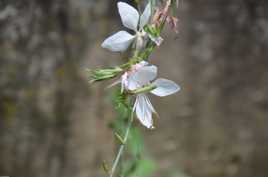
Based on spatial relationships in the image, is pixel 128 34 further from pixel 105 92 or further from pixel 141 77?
pixel 105 92

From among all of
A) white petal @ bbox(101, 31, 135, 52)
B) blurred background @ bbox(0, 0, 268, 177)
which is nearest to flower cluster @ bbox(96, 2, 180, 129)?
white petal @ bbox(101, 31, 135, 52)

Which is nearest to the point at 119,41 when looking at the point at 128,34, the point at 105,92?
the point at 128,34

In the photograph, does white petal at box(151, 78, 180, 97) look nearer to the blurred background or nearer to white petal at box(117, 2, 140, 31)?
white petal at box(117, 2, 140, 31)

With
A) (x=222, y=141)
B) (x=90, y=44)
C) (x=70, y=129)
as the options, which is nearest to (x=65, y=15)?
(x=90, y=44)

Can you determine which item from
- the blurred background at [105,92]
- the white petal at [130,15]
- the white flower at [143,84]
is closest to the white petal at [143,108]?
the white flower at [143,84]

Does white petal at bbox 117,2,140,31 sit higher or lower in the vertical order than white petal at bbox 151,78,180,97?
higher

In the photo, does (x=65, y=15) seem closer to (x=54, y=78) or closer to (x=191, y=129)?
(x=54, y=78)
